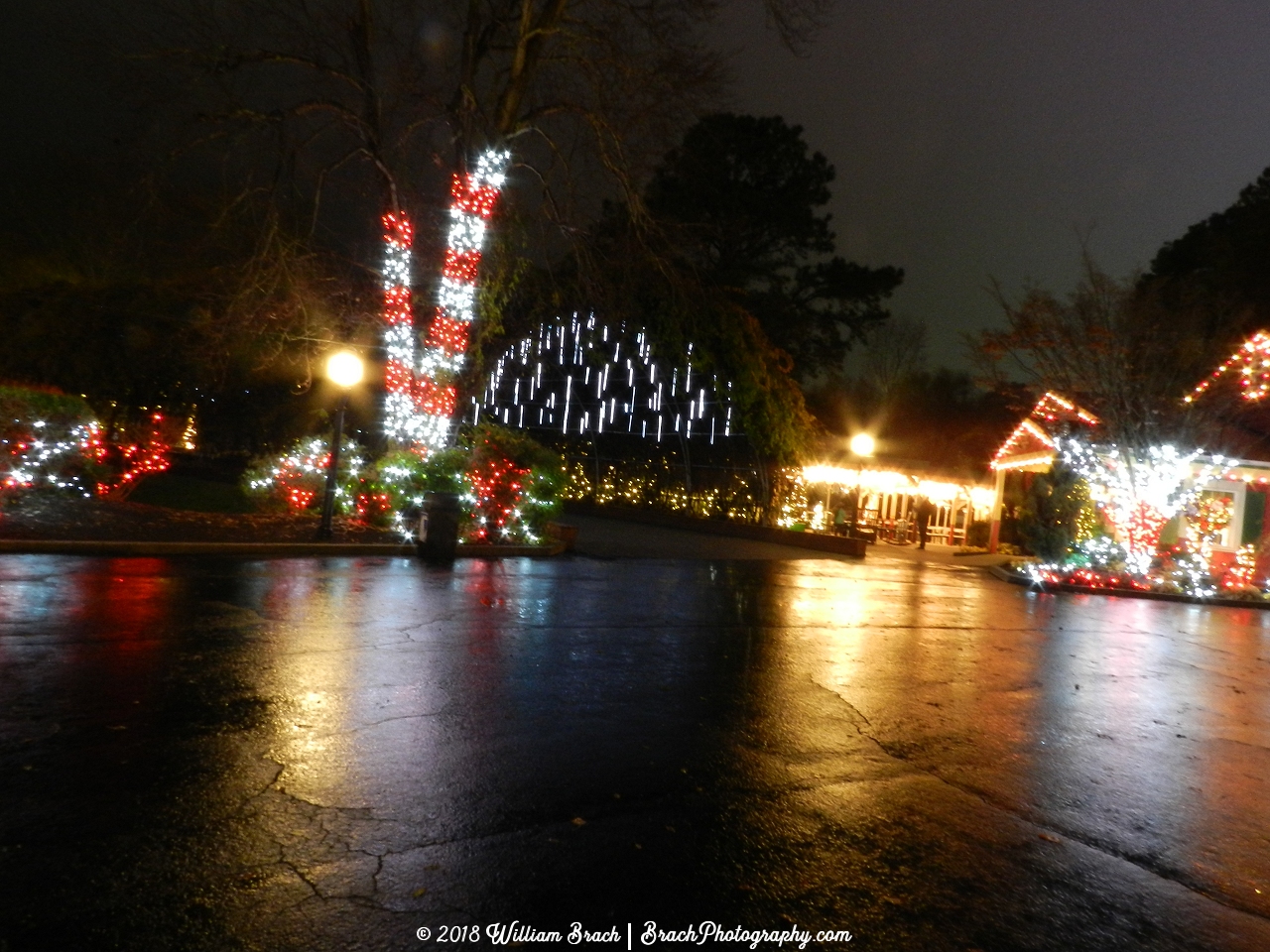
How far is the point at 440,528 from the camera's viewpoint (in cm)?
1781

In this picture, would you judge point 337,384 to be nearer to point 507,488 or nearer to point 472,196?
point 507,488

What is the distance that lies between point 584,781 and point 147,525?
13710mm

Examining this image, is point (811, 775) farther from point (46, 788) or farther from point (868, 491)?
point (868, 491)

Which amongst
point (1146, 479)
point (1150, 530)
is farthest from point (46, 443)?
point (1150, 530)

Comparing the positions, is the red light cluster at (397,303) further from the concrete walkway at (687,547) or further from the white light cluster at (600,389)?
the white light cluster at (600,389)

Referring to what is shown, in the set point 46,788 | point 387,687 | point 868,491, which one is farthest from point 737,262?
Answer: point 46,788

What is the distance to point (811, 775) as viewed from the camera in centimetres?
635

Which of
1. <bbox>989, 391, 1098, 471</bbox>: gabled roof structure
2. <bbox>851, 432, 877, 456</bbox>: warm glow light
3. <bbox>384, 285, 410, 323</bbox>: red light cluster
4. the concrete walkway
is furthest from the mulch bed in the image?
<bbox>989, 391, 1098, 471</bbox>: gabled roof structure

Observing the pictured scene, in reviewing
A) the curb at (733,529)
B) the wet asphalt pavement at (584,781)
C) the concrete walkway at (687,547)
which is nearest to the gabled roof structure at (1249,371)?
the concrete walkway at (687,547)

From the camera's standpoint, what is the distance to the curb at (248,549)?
47.4 ft

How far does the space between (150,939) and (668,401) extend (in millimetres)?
29586

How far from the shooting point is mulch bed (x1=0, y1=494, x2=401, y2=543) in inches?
615

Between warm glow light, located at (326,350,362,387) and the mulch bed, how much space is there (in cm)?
278

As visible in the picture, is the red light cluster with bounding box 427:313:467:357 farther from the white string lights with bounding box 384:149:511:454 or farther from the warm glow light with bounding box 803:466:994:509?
the warm glow light with bounding box 803:466:994:509
